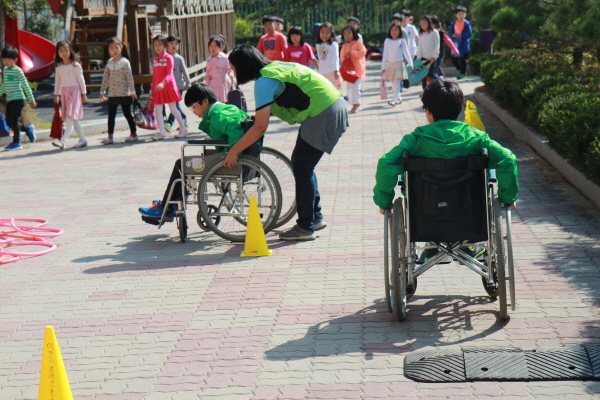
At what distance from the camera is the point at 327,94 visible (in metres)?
6.40

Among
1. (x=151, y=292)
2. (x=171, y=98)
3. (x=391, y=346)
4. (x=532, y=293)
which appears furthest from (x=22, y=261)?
(x=171, y=98)

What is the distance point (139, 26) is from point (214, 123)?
14254 mm

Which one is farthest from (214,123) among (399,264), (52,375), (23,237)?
(52,375)

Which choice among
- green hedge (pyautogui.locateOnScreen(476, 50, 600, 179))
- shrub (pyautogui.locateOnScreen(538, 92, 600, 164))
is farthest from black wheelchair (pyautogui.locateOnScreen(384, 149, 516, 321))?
shrub (pyautogui.locateOnScreen(538, 92, 600, 164))

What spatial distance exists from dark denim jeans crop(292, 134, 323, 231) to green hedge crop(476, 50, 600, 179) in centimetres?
262

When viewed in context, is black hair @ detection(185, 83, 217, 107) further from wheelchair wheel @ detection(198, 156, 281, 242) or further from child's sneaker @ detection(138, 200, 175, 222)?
child's sneaker @ detection(138, 200, 175, 222)

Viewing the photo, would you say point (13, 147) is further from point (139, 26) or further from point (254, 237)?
point (139, 26)

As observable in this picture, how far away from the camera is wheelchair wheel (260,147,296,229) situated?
6992mm

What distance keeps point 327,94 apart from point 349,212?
5.58 ft

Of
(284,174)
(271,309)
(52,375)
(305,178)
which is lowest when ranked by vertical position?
(271,309)

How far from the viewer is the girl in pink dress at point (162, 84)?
1274 centimetres

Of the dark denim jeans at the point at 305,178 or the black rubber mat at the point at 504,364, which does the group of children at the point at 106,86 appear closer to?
the dark denim jeans at the point at 305,178

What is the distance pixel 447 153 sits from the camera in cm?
446

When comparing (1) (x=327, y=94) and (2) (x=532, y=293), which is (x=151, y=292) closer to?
(1) (x=327, y=94)
